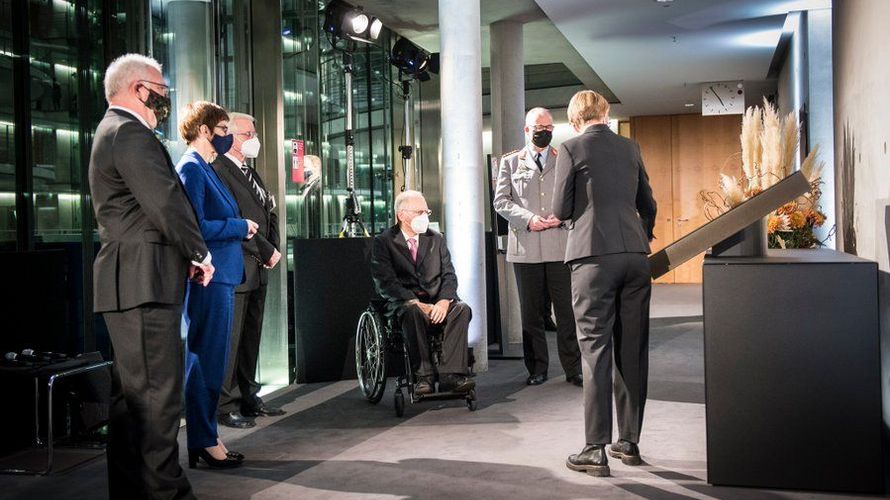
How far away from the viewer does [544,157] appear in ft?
18.1

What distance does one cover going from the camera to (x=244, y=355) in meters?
4.81

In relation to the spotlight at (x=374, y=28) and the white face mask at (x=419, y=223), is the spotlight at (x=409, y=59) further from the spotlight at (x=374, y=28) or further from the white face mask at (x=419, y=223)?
the white face mask at (x=419, y=223)

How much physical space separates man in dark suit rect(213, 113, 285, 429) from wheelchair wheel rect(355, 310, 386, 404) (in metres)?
0.60

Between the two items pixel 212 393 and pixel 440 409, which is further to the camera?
pixel 440 409

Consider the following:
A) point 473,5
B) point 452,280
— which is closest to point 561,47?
point 473,5

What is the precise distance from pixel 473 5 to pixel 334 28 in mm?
998

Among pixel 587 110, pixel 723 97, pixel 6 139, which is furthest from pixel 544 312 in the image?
pixel 723 97

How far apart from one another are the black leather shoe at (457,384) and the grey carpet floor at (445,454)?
126 mm

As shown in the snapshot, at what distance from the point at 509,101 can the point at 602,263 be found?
5099 millimetres

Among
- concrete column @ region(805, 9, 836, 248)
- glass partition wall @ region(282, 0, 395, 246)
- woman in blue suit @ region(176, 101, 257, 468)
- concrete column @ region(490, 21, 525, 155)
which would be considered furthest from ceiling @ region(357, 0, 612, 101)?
woman in blue suit @ region(176, 101, 257, 468)

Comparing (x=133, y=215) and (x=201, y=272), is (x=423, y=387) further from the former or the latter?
(x=133, y=215)

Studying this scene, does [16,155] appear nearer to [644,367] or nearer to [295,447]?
[295,447]

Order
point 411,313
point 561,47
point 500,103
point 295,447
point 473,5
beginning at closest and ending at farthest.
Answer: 1. point 295,447
2. point 411,313
3. point 473,5
4. point 500,103
5. point 561,47

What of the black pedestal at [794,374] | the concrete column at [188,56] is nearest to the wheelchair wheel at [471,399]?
the black pedestal at [794,374]
